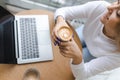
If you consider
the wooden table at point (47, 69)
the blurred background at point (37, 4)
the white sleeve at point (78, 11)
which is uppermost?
the blurred background at point (37, 4)

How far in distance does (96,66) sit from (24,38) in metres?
0.37

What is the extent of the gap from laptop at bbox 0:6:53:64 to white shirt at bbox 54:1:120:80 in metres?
0.11

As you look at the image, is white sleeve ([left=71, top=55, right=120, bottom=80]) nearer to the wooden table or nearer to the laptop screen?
the wooden table

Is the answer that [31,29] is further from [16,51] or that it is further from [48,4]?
[48,4]

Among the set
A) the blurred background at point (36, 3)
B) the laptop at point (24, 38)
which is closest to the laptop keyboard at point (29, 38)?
the laptop at point (24, 38)

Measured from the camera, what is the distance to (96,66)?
103cm

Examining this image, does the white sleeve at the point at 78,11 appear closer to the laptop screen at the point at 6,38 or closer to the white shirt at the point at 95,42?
the white shirt at the point at 95,42

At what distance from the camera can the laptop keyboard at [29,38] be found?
40.3 inches

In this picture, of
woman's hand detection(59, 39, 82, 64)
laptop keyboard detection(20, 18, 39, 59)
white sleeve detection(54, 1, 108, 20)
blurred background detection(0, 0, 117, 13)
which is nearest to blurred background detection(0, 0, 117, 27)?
blurred background detection(0, 0, 117, 13)

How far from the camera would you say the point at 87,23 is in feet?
3.79

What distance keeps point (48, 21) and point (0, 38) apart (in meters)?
0.27

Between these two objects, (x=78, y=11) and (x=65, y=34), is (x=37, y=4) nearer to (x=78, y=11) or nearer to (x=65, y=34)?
(x=78, y=11)

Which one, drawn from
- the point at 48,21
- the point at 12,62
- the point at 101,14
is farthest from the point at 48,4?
the point at 12,62

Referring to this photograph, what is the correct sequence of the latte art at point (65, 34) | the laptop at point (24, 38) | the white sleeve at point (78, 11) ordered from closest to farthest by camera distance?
the latte art at point (65, 34)
the laptop at point (24, 38)
the white sleeve at point (78, 11)
